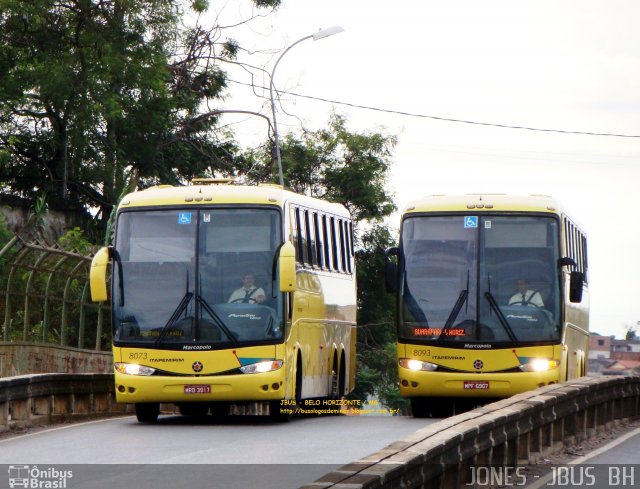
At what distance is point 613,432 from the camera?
22359 mm

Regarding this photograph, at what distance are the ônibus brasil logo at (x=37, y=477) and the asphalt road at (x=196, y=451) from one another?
0.04m

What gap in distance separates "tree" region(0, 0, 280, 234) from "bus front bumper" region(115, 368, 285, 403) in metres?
19.7

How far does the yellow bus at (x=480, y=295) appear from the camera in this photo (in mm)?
23875

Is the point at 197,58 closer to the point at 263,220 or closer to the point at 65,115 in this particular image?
the point at 65,115

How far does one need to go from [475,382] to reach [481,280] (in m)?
1.55

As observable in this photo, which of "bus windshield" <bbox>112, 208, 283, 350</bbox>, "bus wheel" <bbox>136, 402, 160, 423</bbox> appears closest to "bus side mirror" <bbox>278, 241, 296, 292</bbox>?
"bus windshield" <bbox>112, 208, 283, 350</bbox>

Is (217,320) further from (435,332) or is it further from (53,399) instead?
(435,332)

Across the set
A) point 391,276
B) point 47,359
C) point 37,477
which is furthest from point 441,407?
point 37,477

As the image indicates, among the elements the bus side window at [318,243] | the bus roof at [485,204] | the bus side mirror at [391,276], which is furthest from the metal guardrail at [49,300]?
the bus roof at [485,204]

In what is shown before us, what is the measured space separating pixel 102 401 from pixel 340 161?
3759cm

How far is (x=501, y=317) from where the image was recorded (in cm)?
2394

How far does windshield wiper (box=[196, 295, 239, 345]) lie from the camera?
21.4 metres

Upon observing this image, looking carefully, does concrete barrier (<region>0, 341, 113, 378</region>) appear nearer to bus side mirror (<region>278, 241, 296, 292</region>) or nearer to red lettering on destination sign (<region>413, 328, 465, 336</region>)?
red lettering on destination sign (<region>413, 328, 465, 336</region>)

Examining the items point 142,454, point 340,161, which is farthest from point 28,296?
point 340,161
